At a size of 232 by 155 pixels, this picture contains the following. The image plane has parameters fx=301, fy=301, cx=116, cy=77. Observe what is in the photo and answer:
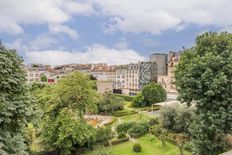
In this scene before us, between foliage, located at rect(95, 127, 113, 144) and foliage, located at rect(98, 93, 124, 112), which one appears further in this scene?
foliage, located at rect(98, 93, 124, 112)

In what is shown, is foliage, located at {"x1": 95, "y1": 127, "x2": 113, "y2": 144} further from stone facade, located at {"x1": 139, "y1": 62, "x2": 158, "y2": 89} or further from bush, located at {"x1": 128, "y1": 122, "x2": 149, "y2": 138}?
stone facade, located at {"x1": 139, "y1": 62, "x2": 158, "y2": 89}

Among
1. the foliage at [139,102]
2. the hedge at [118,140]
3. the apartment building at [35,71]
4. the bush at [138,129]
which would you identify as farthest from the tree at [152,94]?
the apartment building at [35,71]

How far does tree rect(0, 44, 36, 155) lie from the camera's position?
33.5ft

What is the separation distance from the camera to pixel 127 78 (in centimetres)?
10431

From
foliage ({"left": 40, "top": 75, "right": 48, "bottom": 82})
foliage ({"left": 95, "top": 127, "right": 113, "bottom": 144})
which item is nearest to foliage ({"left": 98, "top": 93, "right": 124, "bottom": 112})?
foliage ({"left": 95, "top": 127, "right": 113, "bottom": 144})

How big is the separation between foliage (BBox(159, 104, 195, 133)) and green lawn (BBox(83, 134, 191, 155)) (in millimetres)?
2584

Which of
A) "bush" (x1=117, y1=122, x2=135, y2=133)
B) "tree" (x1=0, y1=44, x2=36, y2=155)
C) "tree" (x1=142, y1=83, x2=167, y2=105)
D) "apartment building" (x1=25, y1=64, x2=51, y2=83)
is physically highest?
"apartment building" (x1=25, y1=64, x2=51, y2=83)

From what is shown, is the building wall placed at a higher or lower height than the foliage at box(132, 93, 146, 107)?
higher

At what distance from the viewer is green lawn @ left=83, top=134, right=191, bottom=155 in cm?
3247

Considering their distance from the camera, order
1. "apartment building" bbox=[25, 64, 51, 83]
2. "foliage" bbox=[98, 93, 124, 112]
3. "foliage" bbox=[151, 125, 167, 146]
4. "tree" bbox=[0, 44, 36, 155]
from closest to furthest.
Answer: "tree" bbox=[0, 44, 36, 155], "foliage" bbox=[151, 125, 167, 146], "foliage" bbox=[98, 93, 124, 112], "apartment building" bbox=[25, 64, 51, 83]

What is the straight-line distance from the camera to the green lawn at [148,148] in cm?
3247

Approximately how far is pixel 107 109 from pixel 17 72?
5041 cm

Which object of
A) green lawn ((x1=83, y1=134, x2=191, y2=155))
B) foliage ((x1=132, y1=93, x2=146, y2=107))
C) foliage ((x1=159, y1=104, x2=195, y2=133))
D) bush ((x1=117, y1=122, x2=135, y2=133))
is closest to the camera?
green lawn ((x1=83, y1=134, x2=191, y2=155))

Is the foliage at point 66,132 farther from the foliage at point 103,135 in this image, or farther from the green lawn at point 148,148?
the green lawn at point 148,148
